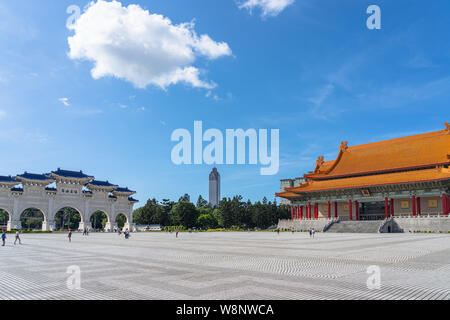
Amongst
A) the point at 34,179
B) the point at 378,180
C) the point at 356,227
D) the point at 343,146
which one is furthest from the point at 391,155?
the point at 34,179

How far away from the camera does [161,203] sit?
324 feet

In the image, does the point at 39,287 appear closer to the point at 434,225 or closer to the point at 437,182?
the point at 434,225

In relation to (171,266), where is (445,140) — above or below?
above

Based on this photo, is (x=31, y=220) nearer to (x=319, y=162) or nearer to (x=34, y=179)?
(x=34, y=179)

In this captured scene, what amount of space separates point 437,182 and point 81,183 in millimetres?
63667

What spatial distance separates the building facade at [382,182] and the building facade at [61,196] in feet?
120

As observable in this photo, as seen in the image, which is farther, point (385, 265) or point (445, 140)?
point (445, 140)

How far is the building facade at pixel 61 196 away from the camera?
196 feet

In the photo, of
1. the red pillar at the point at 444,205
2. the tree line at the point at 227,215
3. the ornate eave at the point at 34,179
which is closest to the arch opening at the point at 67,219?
the tree line at the point at 227,215

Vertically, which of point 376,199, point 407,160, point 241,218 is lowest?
point 241,218

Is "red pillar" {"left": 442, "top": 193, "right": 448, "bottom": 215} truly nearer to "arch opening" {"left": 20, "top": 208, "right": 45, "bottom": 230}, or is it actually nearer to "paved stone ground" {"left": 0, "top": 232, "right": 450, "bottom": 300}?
"paved stone ground" {"left": 0, "top": 232, "right": 450, "bottom": 300}

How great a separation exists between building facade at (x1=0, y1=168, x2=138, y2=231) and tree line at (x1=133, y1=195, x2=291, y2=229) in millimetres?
12132
